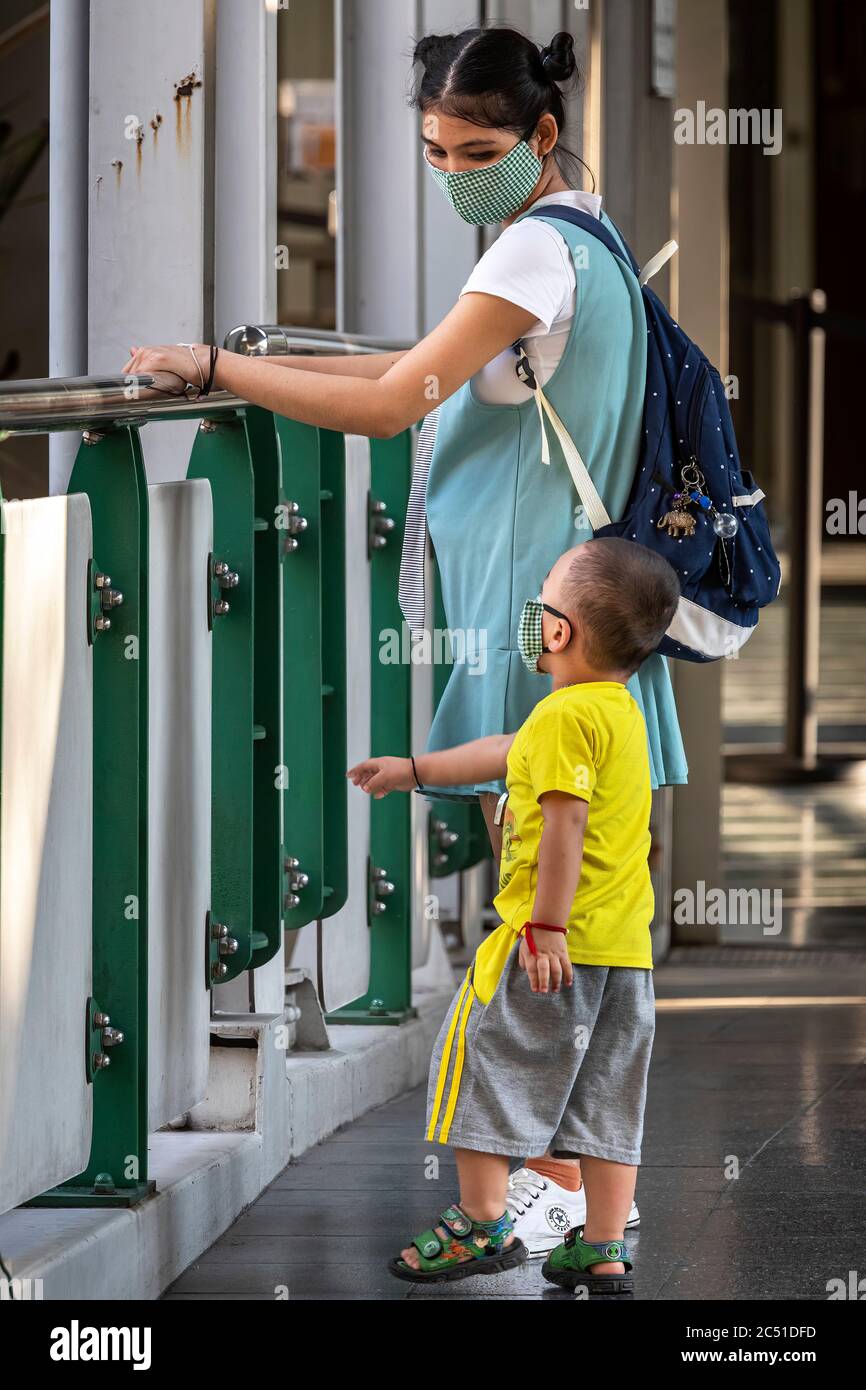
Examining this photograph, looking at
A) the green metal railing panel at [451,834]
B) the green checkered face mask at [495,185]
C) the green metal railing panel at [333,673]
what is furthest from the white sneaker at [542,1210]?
the green metal railing panel at [451,834]

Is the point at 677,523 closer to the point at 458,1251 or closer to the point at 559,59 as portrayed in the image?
the point at 559,59

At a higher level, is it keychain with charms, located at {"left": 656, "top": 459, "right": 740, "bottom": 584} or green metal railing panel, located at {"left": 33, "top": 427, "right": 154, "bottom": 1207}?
keychain with charms, located at {"left": 656, "top": 459, "right": 740, "bottom": 584}

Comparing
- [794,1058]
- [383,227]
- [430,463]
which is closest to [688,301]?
[383,227]

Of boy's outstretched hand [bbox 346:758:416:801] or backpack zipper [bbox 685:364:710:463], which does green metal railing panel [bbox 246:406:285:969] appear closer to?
boy's outstretched hand [bbox 346:758:416:801]

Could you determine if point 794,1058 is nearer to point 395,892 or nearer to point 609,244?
point 395,892

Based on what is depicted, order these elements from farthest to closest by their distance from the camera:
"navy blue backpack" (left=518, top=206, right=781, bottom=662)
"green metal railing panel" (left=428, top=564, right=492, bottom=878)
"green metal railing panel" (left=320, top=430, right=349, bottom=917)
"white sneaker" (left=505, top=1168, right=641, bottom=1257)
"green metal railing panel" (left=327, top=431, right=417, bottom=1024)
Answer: "green metal railing panel" (left=428, top=564, right=492, bottom=878), "green metal railing panel" (left=327, top=431, right=417, bottom=1024), "green metal railing panel" (left=320, top=430, right=349, bottom=917), "white sneaker" (left=505, top=1168, right=641, bottom=1257), "navy blue backpack" (left=518, top=206, right=781, bottom=662)

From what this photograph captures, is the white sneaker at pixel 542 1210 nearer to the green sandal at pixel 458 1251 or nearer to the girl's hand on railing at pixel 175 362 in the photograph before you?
the green sandal at pixel 458 1251

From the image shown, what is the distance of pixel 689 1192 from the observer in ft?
11.4

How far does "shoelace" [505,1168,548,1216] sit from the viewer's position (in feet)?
10.4

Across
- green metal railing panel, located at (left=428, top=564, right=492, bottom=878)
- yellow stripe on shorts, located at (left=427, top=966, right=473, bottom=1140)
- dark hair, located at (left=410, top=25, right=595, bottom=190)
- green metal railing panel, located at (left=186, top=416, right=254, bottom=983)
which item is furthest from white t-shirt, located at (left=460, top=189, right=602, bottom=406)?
green metal railing panel, located at (left=428, top=564, right=492, bottom=878)

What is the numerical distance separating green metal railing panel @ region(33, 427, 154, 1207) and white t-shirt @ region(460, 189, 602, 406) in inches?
21.0

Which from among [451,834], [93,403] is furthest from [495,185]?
[451,834]

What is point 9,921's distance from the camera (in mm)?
2498

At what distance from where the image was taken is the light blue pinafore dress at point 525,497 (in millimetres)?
2988
